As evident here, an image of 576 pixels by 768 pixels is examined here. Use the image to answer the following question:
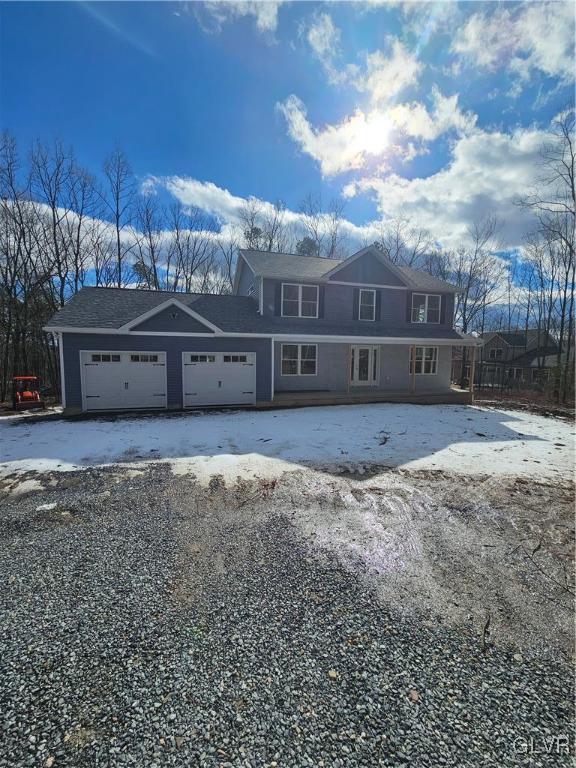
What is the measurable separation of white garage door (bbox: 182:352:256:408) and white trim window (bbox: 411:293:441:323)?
8500 mm

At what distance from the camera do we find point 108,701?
6.72 feet

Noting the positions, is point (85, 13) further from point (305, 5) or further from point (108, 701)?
point (108, 701)

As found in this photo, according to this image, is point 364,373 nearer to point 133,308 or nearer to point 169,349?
point 169,349

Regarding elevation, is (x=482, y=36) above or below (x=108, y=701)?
above

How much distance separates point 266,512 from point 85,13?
12.4 meters

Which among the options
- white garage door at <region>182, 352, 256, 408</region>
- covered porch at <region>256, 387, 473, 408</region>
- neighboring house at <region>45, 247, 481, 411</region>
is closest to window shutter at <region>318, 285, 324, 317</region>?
neighboring house at <region>45, 247, 481, 411</region>

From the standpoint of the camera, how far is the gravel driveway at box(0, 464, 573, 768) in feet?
6.06

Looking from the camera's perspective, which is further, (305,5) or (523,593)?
(305,5)

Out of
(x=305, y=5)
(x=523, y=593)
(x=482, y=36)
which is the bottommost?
(x=523, y=593)

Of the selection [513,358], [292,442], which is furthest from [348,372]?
[513,358]

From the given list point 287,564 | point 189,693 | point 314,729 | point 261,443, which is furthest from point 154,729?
point 261,443

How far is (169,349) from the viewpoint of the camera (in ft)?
38.6

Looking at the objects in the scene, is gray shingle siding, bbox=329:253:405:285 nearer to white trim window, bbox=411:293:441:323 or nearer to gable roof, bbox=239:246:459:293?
gable roof, bbox=239:246:459:293

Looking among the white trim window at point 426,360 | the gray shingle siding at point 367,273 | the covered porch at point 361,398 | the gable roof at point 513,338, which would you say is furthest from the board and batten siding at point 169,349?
the gable roof at point 513,338
